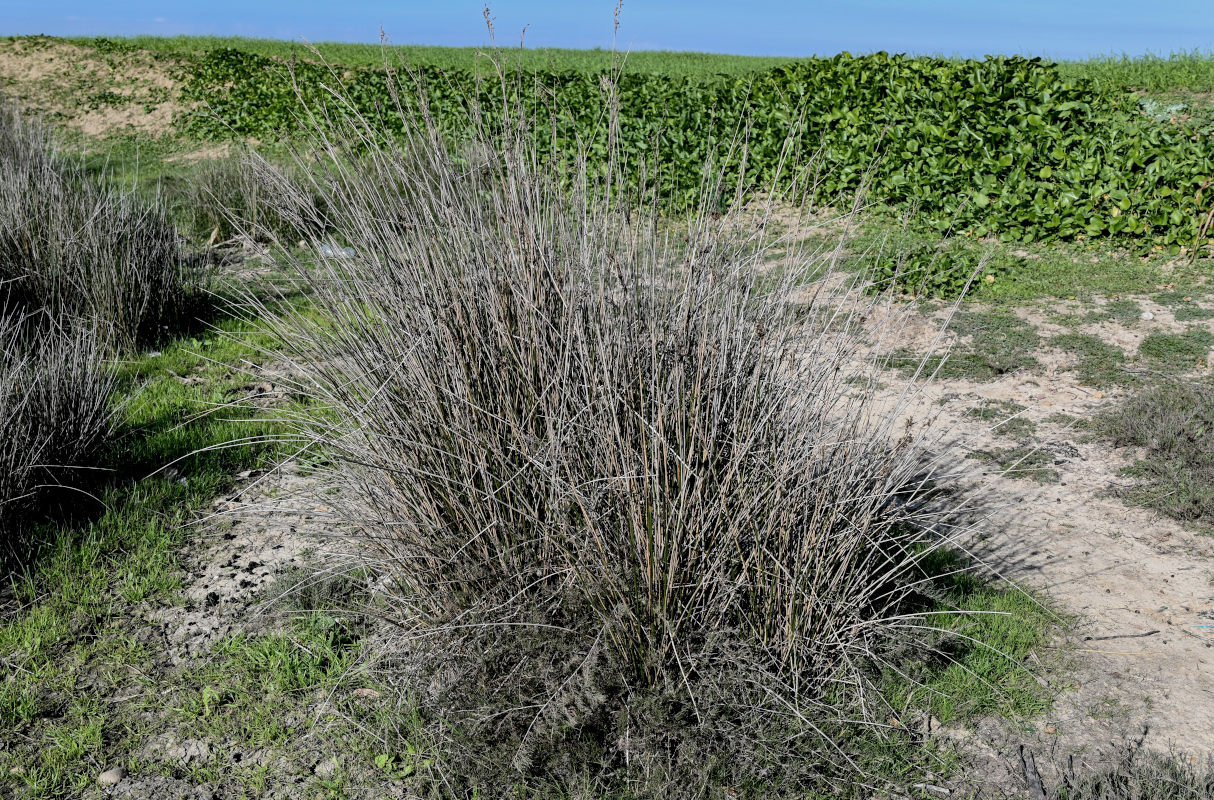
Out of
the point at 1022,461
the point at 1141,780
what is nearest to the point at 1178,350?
the point at 1022,461

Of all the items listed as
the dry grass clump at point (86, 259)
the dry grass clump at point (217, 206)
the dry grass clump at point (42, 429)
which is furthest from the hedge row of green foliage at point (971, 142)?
the dry grass clump at point (42, 429)

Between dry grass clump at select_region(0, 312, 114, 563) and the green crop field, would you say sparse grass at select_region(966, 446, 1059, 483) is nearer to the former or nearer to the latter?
the green crop field

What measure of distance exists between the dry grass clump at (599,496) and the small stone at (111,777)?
2.71 feet

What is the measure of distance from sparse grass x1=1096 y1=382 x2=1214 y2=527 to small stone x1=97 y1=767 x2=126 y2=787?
166 inches

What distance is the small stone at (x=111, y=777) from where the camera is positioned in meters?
2.46

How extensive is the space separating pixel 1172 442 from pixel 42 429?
5332 millimetres

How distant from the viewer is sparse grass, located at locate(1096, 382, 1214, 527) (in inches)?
152

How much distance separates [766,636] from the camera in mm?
2434

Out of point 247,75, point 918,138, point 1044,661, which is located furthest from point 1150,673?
point 247,75

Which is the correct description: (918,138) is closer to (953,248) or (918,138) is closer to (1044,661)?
(953,248)

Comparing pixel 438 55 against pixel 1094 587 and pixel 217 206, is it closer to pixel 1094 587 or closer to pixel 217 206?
pixel 217 206

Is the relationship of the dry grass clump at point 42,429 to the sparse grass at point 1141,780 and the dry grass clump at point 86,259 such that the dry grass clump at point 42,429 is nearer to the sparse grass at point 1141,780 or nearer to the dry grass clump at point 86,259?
the dry grass clump at point 86,259

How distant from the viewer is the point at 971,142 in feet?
25.1

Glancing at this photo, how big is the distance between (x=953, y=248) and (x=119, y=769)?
276 inches
